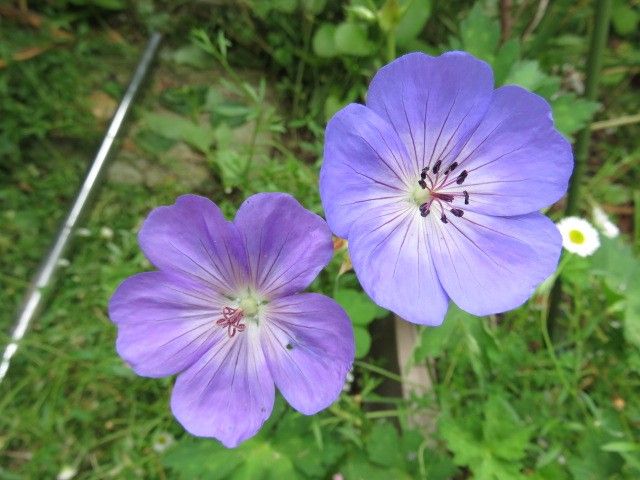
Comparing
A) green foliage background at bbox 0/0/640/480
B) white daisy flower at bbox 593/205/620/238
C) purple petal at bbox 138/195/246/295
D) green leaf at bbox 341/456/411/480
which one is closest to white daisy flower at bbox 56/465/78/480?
green foliage background at bbox 0/0/640/480

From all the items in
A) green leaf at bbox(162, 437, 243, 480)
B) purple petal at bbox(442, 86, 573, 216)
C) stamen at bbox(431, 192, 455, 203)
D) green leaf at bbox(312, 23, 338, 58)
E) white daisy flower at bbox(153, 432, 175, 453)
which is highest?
purple petal at bbox(442, 86, 573, 216)

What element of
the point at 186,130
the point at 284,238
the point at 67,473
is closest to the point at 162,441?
the point at 67,473

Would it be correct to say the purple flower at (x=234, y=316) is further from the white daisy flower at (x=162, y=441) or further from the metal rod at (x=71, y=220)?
the metal rod at (x=71, y=220)

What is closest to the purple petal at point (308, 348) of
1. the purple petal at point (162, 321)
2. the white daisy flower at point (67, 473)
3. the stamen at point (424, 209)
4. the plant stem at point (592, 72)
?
the purple petal at point (162, 321)

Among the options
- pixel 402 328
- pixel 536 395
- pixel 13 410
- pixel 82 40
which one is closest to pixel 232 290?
pixel 402 328

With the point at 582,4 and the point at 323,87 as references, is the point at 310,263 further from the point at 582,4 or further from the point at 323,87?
the point at 582,4

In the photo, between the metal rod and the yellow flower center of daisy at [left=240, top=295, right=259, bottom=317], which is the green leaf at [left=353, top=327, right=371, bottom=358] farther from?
the metal rod
